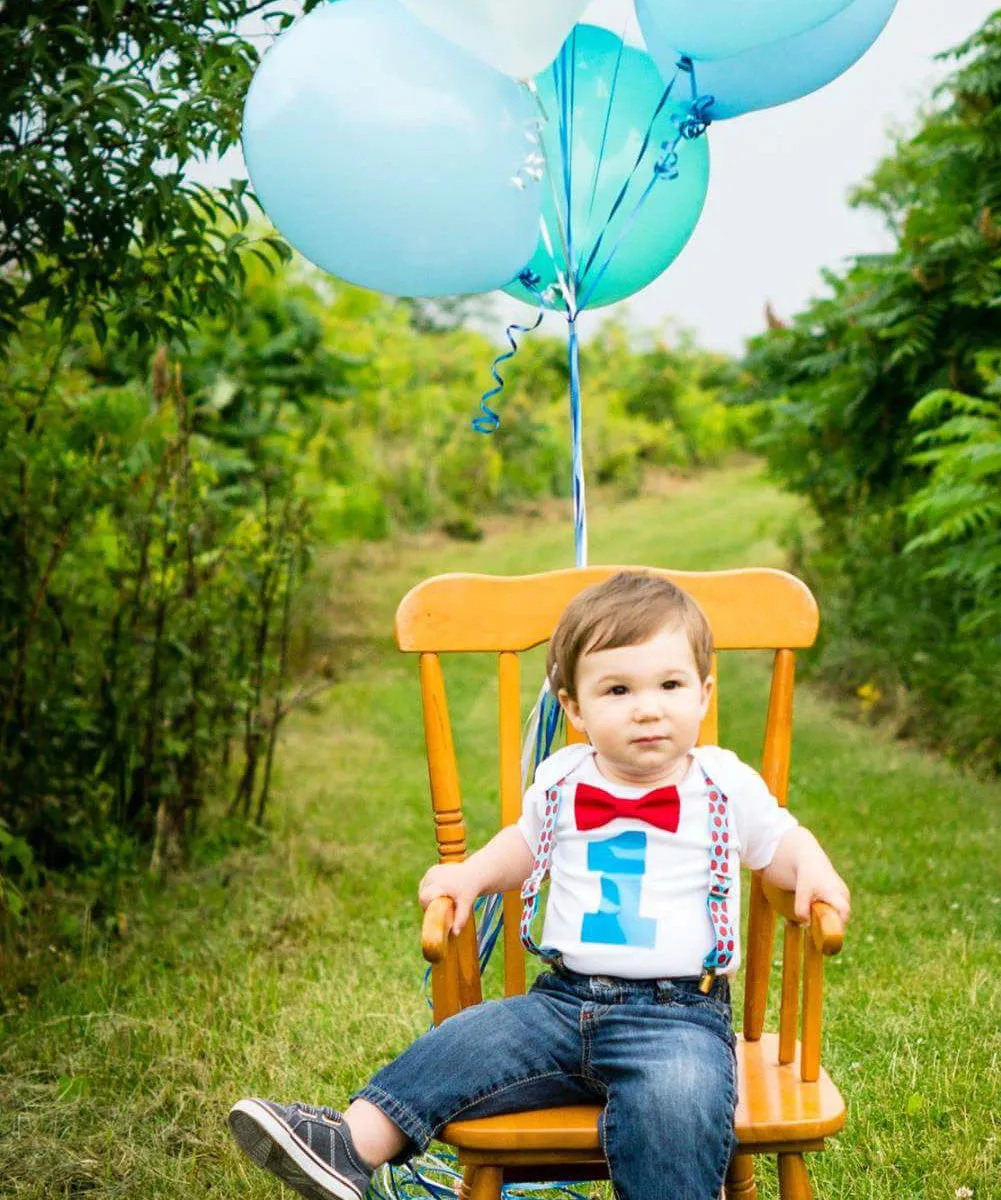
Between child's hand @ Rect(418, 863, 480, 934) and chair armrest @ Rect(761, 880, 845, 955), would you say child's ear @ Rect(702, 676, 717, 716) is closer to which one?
chair armrest @ Rect(761, 880, 845, 955)

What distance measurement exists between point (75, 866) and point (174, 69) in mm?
2383

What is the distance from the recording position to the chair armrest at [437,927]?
1.77 m

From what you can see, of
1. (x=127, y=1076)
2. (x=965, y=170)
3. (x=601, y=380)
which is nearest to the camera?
(x=127, y=1076)

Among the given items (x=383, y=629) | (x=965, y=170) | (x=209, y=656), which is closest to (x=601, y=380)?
(x=383, y=629)

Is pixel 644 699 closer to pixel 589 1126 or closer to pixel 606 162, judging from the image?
pixel 589 1126

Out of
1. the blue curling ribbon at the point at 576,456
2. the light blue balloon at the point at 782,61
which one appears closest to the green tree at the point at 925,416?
the light blue balloon at the point at 782,61

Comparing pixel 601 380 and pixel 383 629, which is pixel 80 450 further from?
pixel 601 380

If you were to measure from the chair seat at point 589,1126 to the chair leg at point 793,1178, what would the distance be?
74 millimetres

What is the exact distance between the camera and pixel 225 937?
12.4 ft

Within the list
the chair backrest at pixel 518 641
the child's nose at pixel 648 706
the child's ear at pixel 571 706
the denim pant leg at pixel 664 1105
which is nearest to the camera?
the denim pant leg at pixel 664 1105

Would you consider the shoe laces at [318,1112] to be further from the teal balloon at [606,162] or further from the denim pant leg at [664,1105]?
the teal balloon at [606,162]

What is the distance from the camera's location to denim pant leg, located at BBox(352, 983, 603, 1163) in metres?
1.79

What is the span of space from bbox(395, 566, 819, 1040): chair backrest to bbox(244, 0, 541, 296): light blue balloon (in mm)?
545

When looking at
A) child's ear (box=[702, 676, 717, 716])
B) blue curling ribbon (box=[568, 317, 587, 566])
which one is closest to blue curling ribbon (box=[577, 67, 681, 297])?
blue curling ribbon (box=[568, 317, 587, 566])
